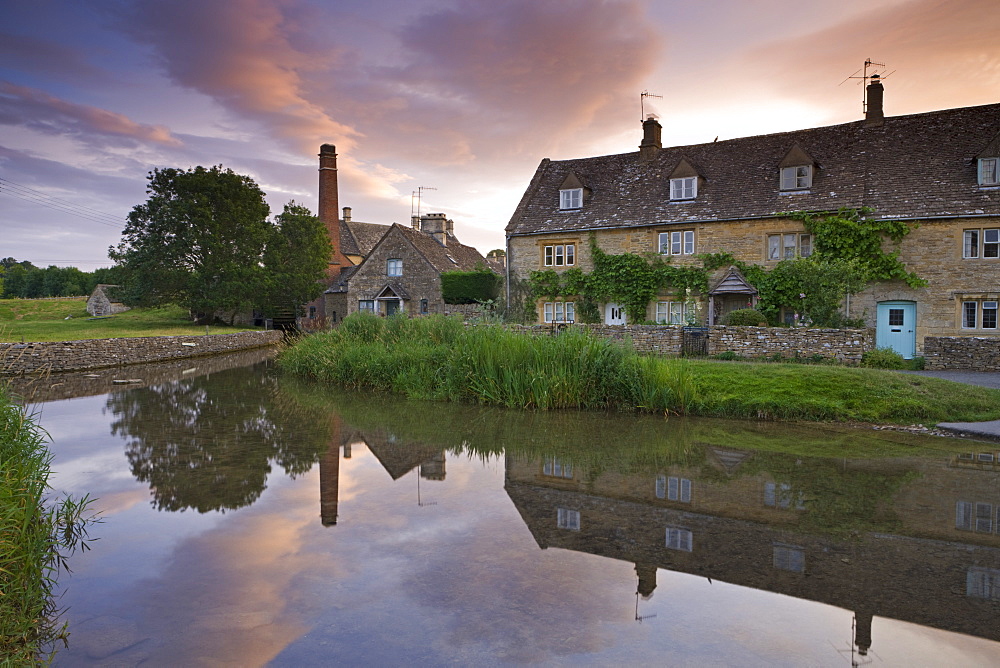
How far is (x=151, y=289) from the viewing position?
135 feet

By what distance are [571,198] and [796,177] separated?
1047cm

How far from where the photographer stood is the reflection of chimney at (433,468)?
9609 millimetres

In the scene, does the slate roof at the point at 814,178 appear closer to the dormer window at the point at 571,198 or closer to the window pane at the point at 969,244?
the dormer window at the point at 571,198

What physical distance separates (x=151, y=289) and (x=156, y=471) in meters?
36.6

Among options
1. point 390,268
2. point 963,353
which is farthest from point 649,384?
point 390,268

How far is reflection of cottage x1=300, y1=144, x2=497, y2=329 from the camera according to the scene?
42312 millimetres

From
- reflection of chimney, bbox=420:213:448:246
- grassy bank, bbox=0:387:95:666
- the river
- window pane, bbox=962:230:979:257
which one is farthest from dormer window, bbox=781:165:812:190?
reflection of chimney, bbox=420:213:448:246

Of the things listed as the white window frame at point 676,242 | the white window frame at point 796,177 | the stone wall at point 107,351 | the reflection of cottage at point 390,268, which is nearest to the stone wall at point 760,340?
the white window frame at point 676,242

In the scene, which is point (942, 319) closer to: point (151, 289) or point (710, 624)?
point (710, 624)

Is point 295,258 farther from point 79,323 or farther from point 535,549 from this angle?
point 535,549

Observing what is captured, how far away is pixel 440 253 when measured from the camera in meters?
45.4

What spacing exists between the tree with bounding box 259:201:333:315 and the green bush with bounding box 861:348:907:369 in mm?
37092

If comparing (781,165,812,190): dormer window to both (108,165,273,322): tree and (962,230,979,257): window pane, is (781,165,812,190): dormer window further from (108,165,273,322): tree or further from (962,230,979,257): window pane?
(108,165,273,322): tree

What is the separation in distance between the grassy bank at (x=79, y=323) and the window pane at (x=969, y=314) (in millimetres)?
36047
